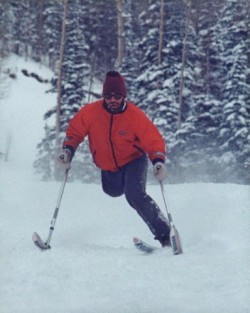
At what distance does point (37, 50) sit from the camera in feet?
192

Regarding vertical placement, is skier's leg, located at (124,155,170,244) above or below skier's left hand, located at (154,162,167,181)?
below

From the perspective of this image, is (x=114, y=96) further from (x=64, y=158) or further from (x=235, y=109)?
(x=235, y=109)

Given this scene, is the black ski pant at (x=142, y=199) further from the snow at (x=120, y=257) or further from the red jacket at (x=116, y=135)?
the snow at (x=120, y=257)

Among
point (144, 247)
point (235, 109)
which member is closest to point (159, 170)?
point (144, 247)

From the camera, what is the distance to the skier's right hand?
5871 mm

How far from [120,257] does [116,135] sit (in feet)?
4.79

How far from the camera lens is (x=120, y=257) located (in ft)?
15.8

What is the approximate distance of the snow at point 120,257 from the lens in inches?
137

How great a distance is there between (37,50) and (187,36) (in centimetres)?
3310

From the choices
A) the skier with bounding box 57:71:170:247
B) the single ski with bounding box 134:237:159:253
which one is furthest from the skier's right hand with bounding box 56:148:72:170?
the single ski with bounding box 134:237:159:253

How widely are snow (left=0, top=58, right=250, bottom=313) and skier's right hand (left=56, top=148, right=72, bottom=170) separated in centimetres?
93

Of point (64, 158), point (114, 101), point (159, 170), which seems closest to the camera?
point (159, 170)

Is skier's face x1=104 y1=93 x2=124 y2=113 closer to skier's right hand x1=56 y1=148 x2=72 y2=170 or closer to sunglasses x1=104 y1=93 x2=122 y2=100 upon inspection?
sunglasses x1=104 y1=93 x2=122 y2=100

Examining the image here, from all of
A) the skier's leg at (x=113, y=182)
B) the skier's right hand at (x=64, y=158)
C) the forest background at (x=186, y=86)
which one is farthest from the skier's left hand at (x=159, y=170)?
the forest background at (x=186, y=86)
